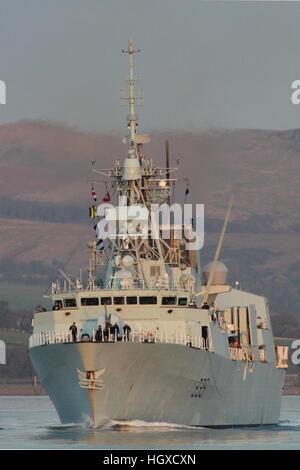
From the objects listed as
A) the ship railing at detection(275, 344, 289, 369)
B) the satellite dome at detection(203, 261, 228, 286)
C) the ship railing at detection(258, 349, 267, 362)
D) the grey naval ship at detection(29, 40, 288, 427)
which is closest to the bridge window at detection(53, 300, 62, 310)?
the grey naval ship at detection(29, 40, 288, 427)

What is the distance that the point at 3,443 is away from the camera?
8419 centimetres

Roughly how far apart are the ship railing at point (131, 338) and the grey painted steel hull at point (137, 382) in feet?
2.14

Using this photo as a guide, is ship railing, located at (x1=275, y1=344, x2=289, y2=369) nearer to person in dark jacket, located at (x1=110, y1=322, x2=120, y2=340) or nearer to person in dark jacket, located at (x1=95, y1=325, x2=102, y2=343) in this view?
person in dark jacket, located at (x1=110, y1=322, x2=120, y2=340)

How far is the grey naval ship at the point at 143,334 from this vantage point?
85.3 meters

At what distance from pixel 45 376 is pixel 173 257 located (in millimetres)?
12383

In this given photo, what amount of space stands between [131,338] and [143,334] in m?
1.47

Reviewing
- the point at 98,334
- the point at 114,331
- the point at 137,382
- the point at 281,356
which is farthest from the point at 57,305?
the point at 281,356

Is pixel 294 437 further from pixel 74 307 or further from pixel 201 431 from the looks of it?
pixel 74 307

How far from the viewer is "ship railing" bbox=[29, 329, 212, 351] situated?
8575 cm

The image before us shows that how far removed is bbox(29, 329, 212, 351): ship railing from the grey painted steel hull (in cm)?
65

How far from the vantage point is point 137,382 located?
8544 centimetres
